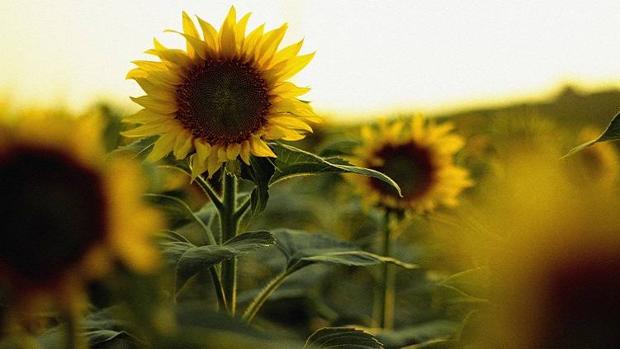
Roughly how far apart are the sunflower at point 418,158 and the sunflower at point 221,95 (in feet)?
2.67

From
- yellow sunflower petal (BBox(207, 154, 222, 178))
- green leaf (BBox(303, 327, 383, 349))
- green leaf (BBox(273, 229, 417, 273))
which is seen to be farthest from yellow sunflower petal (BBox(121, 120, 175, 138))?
green leaf (BBox(303, 327, 383, 349))

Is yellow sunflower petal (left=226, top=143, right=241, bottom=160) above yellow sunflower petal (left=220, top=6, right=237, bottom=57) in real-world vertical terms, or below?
below

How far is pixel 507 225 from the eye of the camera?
391 mm

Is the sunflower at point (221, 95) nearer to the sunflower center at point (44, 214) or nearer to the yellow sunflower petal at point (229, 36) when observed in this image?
the yellow sunflower petal at point (229, 36)

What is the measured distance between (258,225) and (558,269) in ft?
9.09

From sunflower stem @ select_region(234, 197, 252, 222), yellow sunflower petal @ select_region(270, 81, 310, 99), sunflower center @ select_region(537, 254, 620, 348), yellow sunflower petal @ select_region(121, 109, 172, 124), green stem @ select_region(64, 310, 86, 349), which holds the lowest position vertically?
green stem @ select_region(64, 310, 86, 349)

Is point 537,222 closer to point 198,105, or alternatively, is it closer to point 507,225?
point 507,225

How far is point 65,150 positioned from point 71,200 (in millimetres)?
55

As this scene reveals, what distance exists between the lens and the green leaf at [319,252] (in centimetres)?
130

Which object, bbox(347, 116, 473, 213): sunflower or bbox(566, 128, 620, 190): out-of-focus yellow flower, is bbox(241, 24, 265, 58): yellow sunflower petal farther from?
bbox(566, 128, 620, 190): out-of-focus yellow flower

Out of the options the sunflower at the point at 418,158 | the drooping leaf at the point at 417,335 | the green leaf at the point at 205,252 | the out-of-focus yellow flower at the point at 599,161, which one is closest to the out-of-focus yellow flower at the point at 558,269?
the green leaf at the point at 205,252

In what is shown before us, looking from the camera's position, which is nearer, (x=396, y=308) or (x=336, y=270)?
(x=396, y=308)

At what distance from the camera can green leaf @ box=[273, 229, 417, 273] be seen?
4.26 ft

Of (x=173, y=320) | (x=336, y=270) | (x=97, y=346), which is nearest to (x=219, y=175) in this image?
(x=97, y=346)
